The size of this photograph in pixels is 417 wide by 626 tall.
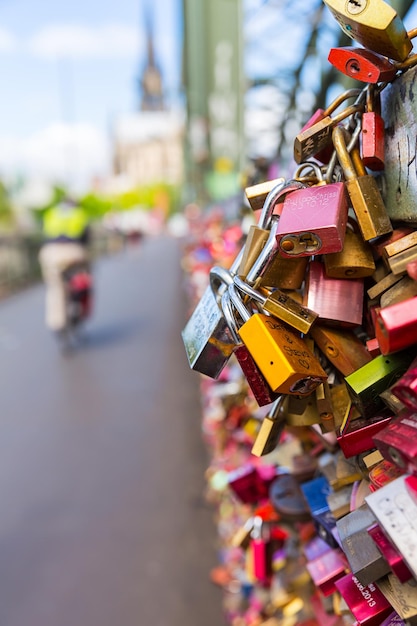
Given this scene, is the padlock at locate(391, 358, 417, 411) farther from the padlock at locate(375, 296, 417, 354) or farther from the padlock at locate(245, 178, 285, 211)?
the padlock at locate(245, 178, 285, 211)

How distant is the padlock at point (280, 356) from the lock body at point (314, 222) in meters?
0.08

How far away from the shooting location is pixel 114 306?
336 inches

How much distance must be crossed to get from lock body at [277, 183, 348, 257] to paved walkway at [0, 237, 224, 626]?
5.05 ft

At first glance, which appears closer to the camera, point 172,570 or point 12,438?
point 172,570

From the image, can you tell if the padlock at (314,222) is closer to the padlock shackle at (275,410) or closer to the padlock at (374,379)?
the padlock at (374,379)

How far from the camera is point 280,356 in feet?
1.77

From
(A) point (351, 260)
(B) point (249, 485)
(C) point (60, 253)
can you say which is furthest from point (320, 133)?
(C) point (60, 253)

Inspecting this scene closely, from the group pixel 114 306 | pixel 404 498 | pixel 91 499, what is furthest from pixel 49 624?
pixel 114 306

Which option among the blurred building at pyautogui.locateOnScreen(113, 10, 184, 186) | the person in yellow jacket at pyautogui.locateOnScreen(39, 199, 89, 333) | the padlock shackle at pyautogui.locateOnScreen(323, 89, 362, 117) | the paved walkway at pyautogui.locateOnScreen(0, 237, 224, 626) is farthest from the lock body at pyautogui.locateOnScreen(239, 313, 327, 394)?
the blurred building at pyautogui.locateOnScreen(113, 10, 184, 186)

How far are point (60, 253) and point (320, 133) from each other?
5597mm

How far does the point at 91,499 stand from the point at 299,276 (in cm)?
224

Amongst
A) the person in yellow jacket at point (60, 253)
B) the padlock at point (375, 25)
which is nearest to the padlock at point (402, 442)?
the padlock at point (375, 25)

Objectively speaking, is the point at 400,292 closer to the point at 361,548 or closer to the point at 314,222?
the point at 314,222

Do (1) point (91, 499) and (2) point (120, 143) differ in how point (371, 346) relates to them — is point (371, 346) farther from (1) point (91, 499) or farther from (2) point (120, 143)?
(2) point (120, 143)
